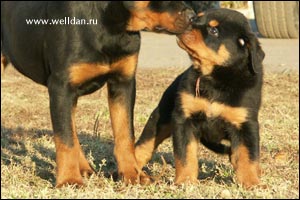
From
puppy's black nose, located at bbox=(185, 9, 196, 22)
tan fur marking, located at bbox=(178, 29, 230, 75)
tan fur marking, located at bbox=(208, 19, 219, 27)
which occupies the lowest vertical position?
tan fur marking, located at bbox=(178, 29, 230, 75)

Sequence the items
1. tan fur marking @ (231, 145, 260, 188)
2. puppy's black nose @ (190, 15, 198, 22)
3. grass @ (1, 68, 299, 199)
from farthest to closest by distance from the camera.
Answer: puppy's black nose @ (190, 15, 198, 22) → tan fur marking @ (231, 145, 260, 188) → grass @ (1, 68, 299, 199)

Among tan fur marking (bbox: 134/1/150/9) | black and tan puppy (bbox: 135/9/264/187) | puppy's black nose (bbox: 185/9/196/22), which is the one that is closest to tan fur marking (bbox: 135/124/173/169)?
black and tan puppy (bbox: 135/9/264/187)

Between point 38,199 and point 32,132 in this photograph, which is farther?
point 32,132

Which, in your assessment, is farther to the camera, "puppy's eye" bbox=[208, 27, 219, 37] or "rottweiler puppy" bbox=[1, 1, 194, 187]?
"puppy's eye" bbox=[208, 27, 219, 37]

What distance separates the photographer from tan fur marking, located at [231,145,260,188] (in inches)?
176

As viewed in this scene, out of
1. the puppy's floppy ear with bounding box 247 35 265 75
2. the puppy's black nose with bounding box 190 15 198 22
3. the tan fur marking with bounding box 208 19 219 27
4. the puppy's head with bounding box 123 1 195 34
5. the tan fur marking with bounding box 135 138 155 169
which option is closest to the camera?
the puppy's head with bounding box 123 1 195 34

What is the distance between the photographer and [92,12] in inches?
175

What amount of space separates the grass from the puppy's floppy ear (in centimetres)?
68

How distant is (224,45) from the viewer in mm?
4797

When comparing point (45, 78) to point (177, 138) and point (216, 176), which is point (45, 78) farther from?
point (216, 176)

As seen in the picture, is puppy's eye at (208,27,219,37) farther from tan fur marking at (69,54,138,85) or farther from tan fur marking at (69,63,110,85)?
tan fur marking at (69,63,110,85)

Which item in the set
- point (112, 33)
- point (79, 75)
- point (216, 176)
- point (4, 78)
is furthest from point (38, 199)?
point (4, 78)

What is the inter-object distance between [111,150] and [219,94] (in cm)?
135

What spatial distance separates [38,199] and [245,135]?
53.8 inches
